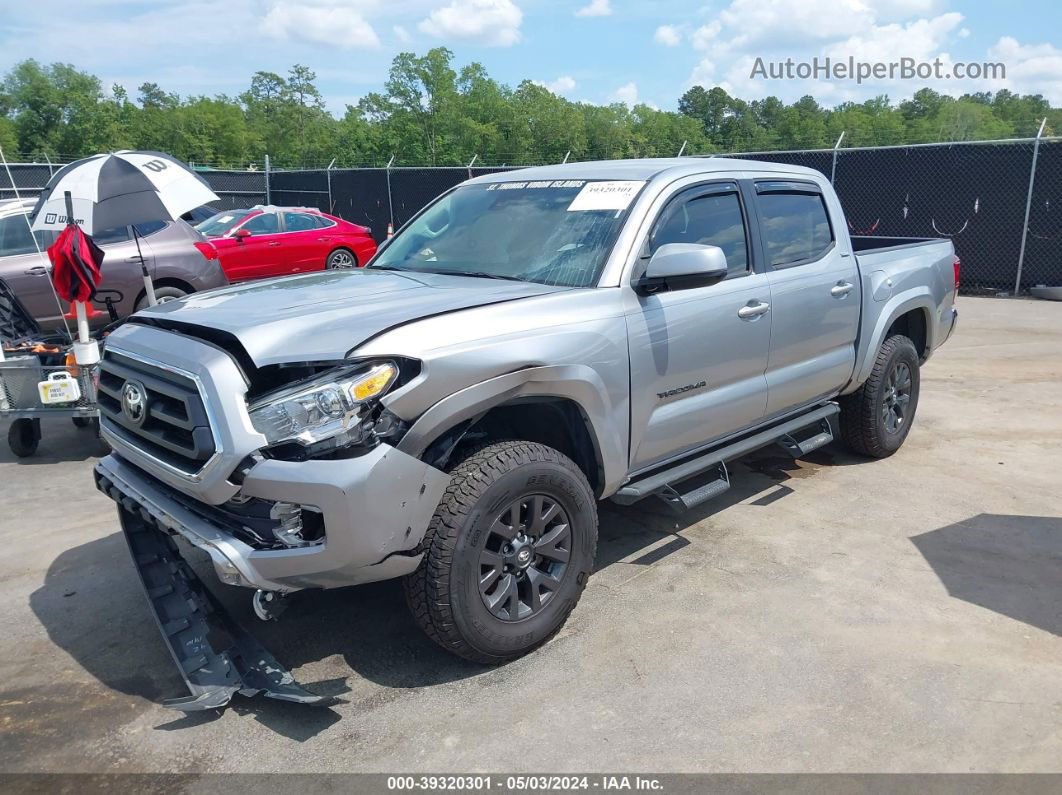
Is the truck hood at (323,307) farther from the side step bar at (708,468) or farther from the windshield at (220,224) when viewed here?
the windshield at (220,224)

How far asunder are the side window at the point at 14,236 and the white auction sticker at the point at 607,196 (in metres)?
7.97

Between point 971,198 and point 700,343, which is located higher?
point 971,198

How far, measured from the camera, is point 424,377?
2.88 metres

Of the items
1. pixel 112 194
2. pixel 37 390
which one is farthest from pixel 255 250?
pixel 37 390

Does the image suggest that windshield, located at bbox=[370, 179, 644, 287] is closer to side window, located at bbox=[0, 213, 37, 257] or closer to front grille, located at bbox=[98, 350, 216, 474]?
front grille, located at bbox=[98, 350, 216, 474]

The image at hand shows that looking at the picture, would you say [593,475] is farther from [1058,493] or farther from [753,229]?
[1058,493]

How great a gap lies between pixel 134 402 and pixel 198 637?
37.8 inches

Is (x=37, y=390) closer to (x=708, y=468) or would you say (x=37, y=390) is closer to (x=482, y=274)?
(x=482, y=274)

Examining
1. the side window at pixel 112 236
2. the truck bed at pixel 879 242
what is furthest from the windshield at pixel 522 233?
the side window at pixel 112 236

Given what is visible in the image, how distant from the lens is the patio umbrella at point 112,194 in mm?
6180

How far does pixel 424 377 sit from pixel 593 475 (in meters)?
1.10

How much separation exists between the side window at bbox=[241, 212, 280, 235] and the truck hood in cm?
1249

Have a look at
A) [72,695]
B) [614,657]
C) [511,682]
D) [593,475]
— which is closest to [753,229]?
[593,475]

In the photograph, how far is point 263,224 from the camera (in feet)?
52.0
